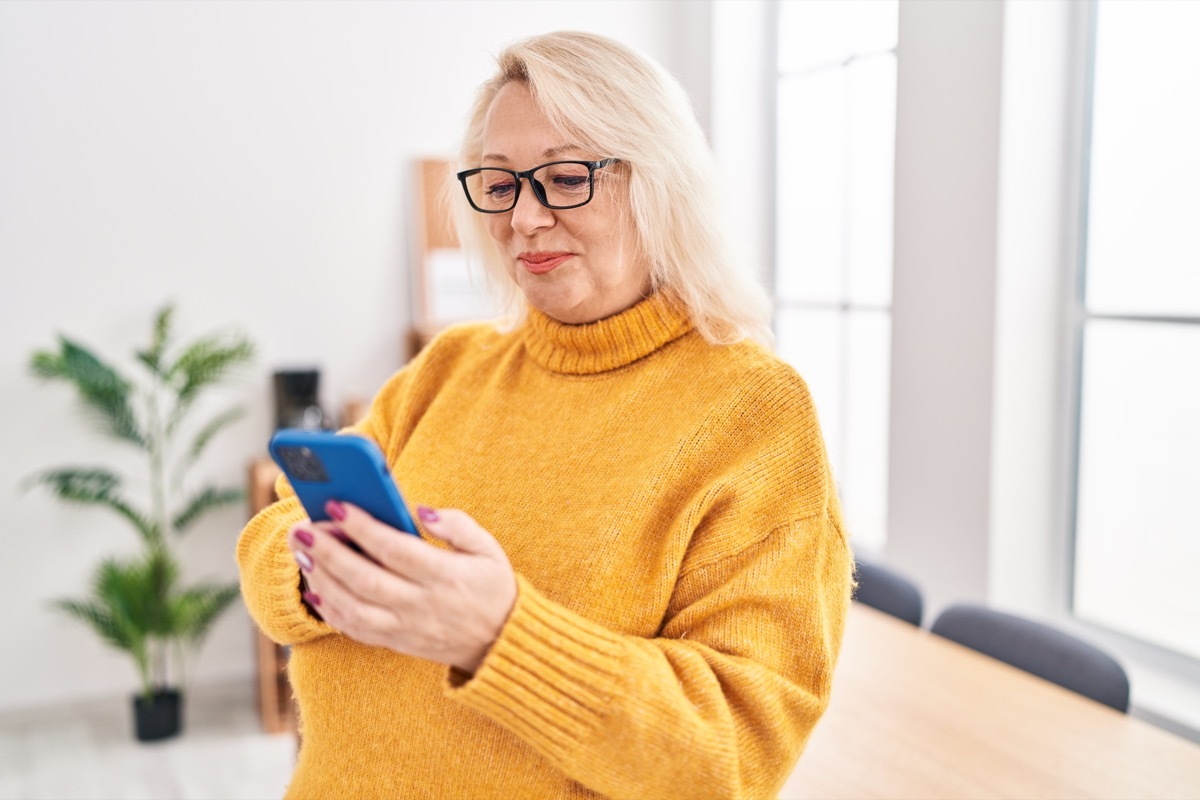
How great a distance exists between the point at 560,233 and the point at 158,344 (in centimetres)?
252

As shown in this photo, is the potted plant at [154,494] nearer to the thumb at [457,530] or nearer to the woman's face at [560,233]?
the woman's face at [560,233]

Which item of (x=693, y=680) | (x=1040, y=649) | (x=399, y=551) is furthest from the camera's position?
(x=1040, y=649)

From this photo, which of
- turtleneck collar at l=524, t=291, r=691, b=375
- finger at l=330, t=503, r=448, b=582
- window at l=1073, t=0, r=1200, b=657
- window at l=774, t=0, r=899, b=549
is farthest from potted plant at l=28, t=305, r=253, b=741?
finger at l=330, t=503, r=448, b=582

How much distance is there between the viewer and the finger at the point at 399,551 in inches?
32.4

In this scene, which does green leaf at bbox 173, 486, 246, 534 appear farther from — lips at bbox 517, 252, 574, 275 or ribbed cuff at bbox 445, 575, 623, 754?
ribbed cuff at bbox 445, 575, 623, 754

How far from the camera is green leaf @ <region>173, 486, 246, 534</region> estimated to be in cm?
343

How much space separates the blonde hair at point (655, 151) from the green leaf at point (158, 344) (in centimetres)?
239

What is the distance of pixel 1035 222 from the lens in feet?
8.37

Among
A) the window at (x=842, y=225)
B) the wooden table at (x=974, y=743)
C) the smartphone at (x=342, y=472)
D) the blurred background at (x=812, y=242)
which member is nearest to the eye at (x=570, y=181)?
the smartphone at (x=342, y=472)

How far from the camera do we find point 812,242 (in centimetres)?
376

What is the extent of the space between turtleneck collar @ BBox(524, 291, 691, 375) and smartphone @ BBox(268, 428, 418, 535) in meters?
0.43

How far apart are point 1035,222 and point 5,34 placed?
3.08 m

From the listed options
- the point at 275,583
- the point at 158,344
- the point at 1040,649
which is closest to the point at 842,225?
the point at 1040,649

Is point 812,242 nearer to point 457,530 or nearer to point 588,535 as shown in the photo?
point 588,535
